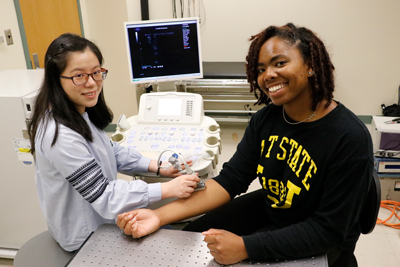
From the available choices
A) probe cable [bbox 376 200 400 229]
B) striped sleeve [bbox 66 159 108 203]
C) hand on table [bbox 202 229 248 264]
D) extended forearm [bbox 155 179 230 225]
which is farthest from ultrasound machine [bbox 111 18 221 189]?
probe cable [bbox 376 200 400 229]

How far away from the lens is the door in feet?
8.49

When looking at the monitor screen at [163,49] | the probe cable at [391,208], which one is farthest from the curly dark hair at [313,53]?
the probe cable at [391,208]

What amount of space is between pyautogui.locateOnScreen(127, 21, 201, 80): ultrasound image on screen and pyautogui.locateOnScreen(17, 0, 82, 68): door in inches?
37.5

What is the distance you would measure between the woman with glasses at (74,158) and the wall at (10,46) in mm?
1336

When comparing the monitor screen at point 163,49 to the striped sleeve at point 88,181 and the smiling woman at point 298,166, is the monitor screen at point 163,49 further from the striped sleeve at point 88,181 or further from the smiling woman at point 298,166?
the striped sleeve at point 88,181

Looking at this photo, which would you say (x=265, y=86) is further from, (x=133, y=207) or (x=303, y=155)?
(x=133, y=207)

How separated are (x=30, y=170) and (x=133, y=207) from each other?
3.14ft

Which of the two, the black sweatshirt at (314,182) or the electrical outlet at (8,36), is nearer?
the black sweatshirt at (314,182)

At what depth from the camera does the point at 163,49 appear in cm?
223

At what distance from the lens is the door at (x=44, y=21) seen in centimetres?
259

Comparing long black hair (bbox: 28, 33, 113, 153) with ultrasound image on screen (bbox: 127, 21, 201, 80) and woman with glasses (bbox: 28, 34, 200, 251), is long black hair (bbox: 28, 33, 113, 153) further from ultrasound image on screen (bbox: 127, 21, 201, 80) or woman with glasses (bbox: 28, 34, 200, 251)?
ultrasound image on screen (bbox: 127, 21, 201, 80)

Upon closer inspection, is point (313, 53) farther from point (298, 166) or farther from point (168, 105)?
point (168, 105)

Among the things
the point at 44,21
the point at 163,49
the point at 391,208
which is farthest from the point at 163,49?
the point at 391,208

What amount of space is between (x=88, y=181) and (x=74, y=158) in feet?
0.30
